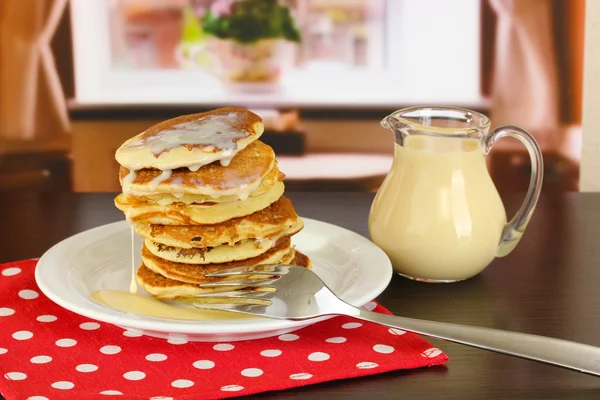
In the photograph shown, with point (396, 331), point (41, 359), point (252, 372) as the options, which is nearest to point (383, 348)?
point (396, 331)

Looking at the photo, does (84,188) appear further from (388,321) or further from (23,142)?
(388,321)

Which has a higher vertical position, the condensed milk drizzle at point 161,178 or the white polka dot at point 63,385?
the condensed milk drizzle at point 161,178

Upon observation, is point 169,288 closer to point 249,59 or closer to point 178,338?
point 178,338

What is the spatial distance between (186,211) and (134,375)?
25 centimetres

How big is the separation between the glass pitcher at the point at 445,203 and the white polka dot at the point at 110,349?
45 centimetres

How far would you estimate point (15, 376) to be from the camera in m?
0.87

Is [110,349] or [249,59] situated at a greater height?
[249,59]

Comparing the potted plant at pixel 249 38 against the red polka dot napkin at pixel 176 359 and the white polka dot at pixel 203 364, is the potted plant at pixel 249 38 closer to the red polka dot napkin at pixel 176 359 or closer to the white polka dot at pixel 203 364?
the red polka dot napkin at pixel 176 359

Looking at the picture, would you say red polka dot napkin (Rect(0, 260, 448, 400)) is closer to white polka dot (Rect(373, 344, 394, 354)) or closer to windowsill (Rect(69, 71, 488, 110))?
Result: white polka dot (Rect(373, 344, 394, 354))

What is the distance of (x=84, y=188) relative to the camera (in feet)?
10.1

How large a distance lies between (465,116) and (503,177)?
6.01 feet

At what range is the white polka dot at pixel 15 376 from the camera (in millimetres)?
867

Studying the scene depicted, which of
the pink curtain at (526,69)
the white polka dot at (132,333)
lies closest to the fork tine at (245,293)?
the white polka dot at (132,333)

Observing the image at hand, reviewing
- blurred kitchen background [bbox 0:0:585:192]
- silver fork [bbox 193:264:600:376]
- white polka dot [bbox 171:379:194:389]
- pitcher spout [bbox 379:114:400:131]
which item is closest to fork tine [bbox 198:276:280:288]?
silver fork [bbox 193:264:600:376]
